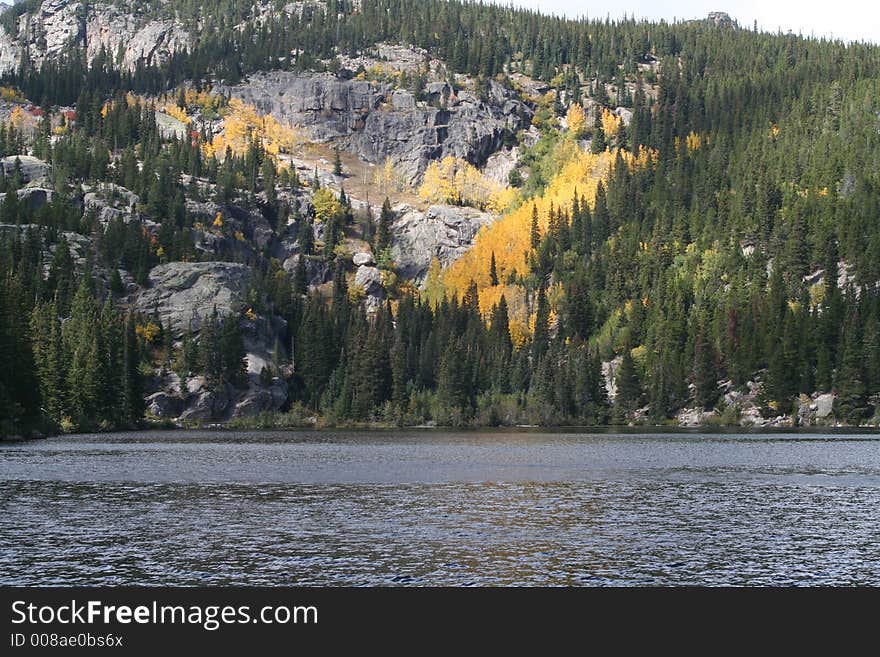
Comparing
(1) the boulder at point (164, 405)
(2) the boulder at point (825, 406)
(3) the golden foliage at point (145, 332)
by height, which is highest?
(3) the golden foliage at point (145, 332)

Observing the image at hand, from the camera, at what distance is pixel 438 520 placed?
54.7 metres

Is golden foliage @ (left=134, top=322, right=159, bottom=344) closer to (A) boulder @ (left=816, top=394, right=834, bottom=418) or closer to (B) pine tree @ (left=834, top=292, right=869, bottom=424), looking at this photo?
(A) boulder @ (left=816, top=394, right=834, bottom=418)

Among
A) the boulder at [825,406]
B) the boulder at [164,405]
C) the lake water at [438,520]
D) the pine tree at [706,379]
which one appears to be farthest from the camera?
the pine tree at [706,379]

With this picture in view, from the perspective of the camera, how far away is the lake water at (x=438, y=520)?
40.9 meters

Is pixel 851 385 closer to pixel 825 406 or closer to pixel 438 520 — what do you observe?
pixel 825 406

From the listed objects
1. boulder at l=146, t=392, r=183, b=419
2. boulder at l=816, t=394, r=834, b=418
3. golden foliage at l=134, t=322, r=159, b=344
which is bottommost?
boulder at l=146, t=392, r=183, b=419

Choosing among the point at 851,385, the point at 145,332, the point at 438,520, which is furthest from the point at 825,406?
the point at 438,520

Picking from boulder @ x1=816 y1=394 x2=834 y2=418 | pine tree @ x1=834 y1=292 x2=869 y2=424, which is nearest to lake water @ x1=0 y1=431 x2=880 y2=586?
pine tree @ x1=834 y1=292 x2=869 y2=424

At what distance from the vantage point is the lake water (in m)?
40.9

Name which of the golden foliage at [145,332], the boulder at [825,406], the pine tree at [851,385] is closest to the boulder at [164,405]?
the golden foliage at [145,332]

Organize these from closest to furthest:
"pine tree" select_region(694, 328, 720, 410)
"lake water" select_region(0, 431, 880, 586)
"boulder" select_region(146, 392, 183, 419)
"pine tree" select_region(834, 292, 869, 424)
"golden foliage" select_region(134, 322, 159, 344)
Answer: "lake water" select_region(0, 431, 880, 586)
"pine tree" select_region(834, 292, 869, 424)
"boulder" select_region(146, 392, 183, 419)
"pine tree" select_region(694, 328, 720, 410)
"golden foliage" select_region(134, 322, 159, 344)

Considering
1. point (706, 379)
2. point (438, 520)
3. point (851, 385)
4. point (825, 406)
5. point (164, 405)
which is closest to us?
point (438, 520)

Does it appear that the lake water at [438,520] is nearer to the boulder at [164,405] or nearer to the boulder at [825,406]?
the boulder at [825,406]

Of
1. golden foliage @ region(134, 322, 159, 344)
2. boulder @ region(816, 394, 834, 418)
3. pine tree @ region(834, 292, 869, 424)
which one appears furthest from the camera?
golden foliage @ region(134, 322, 159, 344)
